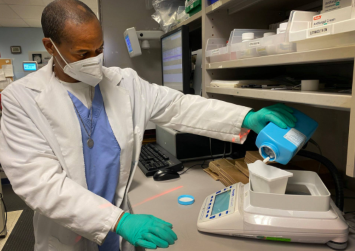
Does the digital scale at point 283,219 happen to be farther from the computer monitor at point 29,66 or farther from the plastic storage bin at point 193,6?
the computer monitor at point 29,66

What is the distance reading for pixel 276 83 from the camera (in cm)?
100

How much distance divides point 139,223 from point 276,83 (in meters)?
0.71

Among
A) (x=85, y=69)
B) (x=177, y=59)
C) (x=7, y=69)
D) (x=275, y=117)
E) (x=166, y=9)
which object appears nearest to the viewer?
(x=275, y=117)

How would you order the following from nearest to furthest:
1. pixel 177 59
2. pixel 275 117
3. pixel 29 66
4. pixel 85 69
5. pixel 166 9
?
pixel 275 117 < pixel 85 69 < pixel 177 59 < pixel 166 9 < pixel 29 66

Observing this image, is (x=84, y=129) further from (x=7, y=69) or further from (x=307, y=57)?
(x=7, y=69)

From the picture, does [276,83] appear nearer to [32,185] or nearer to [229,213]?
[229,213]

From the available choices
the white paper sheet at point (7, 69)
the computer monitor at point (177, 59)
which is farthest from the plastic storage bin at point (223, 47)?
the white paper sheet at point (7, 69)

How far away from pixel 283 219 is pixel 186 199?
1.16 feet

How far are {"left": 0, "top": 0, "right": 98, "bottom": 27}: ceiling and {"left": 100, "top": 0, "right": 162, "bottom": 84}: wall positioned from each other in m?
3.16

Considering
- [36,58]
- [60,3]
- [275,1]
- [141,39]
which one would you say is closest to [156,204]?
[60,3]

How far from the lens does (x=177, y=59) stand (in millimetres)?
1448

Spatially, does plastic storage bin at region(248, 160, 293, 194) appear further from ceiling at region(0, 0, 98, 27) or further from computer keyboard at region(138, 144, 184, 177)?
ceiling at region(0, 0, 98, 27)

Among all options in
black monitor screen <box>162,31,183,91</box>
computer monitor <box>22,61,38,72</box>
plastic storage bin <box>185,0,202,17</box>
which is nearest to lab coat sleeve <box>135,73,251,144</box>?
black monitor screen <box>162,31,183,91</box>

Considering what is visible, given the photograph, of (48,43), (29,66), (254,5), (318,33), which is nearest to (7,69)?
(29,66)
